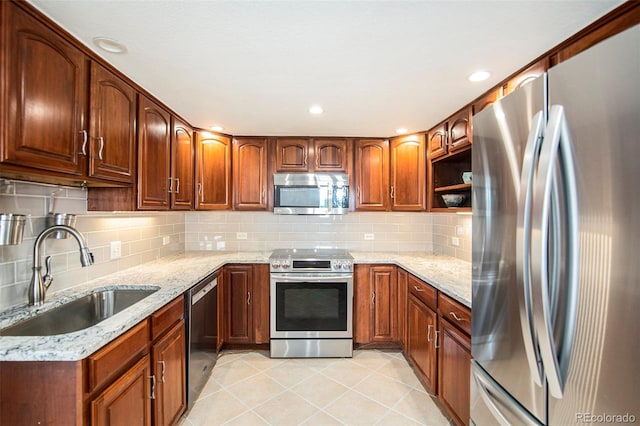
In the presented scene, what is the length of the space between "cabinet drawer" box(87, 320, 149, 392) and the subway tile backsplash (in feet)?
2.14

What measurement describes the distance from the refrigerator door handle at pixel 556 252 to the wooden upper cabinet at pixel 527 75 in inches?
30.4

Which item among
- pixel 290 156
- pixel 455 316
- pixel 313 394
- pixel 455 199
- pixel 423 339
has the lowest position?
pixel 313 394

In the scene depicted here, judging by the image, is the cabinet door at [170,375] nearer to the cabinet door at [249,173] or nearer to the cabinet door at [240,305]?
the cabinet door at [240,305]

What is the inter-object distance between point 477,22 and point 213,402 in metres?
2.80

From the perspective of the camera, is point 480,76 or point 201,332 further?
point 201,332

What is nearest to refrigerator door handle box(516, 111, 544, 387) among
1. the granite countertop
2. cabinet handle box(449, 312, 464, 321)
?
the granite countertop

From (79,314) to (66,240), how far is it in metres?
0.45

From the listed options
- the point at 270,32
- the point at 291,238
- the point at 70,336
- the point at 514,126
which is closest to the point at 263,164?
the point at 291,238

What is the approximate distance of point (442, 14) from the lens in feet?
3.95

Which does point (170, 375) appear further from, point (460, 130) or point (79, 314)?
point (460, 130)

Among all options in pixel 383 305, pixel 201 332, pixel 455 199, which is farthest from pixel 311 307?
pixel 455 199

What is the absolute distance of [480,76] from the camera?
5.73 ft

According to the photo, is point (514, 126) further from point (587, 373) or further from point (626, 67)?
point (587, 373)

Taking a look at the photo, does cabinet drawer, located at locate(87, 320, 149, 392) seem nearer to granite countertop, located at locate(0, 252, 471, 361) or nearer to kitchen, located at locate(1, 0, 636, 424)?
granite countertop, located at locate(0, 252, 471, 361)
